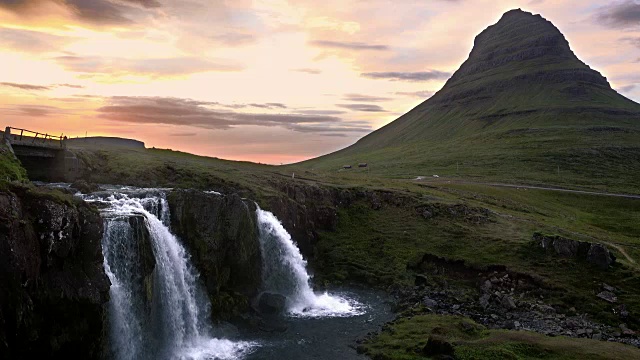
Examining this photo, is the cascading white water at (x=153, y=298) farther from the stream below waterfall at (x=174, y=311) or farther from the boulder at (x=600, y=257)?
the boulder at (x=600, y=257)

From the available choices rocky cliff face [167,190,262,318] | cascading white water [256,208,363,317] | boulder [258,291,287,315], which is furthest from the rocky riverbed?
rocky cliff face [167,190,262,318]

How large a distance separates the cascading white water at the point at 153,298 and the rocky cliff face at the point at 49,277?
2646 mm

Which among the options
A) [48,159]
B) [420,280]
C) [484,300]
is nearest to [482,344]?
[484,300]

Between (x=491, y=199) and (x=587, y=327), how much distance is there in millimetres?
61435

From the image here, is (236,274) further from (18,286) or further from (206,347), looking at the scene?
(18,286)

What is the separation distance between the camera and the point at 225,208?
56.8 m

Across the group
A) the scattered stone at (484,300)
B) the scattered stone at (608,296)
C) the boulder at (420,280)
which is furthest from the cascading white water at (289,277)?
the scattered stone at (608,296)

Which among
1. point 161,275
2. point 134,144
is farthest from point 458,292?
point 134,144

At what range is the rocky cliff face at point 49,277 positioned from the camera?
3088cm

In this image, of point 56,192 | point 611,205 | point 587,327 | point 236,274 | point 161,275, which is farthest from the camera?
point 611,205

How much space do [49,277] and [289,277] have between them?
33.1m

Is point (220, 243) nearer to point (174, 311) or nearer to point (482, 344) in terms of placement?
point (174, 311)

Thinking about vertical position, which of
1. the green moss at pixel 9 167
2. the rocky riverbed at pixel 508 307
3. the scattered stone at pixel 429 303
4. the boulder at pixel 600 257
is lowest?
the scattered stone at pixel 429 303

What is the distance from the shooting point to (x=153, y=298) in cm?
4347
